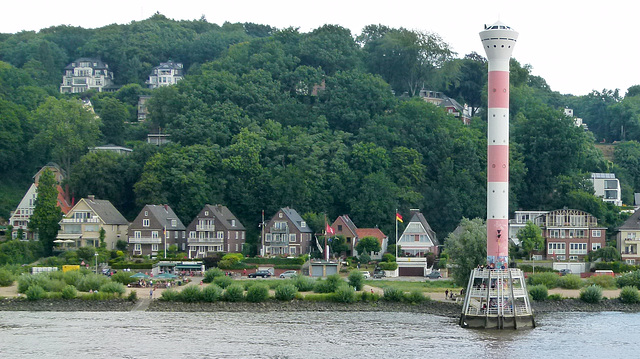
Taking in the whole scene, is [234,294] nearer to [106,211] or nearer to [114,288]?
[114,288]

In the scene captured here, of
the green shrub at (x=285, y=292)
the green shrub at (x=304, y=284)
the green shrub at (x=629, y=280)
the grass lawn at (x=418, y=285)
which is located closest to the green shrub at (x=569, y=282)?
the green shrub at (x=629, y=280)

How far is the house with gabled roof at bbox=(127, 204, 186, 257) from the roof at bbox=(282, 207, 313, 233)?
11.9 metres

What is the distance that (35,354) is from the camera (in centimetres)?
6050

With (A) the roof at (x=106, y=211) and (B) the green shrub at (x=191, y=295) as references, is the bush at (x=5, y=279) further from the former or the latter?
(A) the roof at (x=106, y=211)

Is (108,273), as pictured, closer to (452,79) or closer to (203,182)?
(203,182)

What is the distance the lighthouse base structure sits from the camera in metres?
71.2

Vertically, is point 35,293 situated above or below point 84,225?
below

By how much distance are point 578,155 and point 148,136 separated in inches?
2099

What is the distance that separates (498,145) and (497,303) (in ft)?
38.0

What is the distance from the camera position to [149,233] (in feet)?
344

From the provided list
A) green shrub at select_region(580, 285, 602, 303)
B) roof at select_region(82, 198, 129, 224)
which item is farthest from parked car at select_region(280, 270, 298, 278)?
green shrub at select_region(580, 285, 602, 303)

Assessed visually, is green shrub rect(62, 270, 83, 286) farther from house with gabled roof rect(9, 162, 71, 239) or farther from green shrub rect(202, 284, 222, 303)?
house with gabled roof rect(9, 162, 71, 239)

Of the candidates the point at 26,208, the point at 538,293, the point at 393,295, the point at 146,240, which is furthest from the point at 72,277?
the point at 538,293

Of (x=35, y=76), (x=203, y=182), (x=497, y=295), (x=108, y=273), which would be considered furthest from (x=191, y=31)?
(x=497, y=295)
